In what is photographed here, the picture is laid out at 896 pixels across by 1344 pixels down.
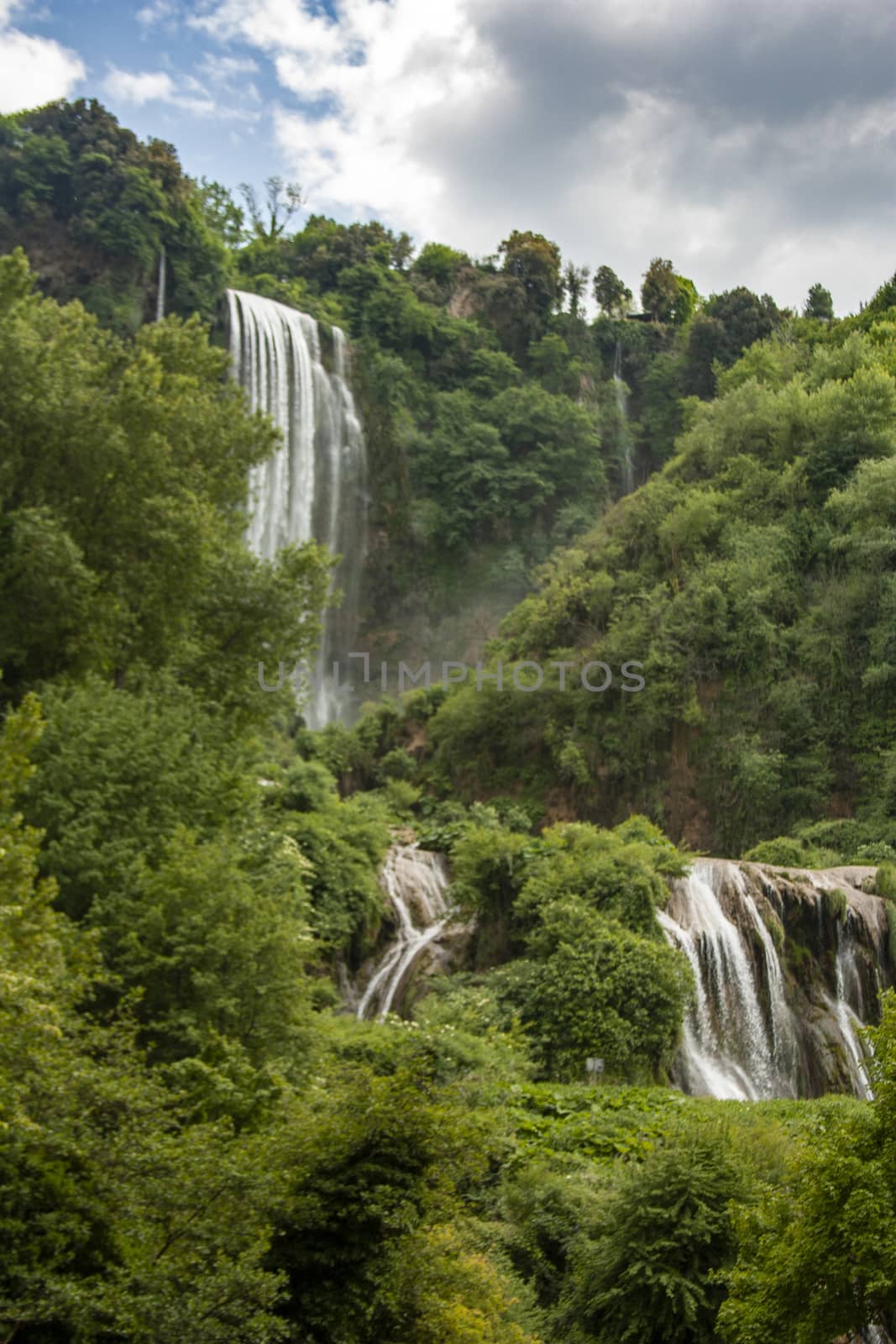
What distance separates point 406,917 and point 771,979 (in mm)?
6212

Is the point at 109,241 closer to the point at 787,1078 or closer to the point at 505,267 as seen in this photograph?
the point at 505,267

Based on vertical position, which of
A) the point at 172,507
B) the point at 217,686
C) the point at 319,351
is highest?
the point at 319,351

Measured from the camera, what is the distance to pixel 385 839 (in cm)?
1936

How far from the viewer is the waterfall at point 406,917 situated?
16922mm

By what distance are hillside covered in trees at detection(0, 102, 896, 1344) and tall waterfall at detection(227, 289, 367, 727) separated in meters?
1.25

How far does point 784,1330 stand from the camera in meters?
5.38

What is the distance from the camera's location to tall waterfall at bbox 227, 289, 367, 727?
37906mm

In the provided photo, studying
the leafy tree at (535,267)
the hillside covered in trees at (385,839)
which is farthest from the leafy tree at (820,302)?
the leafy tree at (535,267)

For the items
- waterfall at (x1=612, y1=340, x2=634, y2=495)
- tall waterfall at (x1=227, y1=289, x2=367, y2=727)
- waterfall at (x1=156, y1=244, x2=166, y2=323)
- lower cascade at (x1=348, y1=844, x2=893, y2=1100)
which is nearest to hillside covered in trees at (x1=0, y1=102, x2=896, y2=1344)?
waterfall at (x1=156, y1=244, x2=166, y2=323)

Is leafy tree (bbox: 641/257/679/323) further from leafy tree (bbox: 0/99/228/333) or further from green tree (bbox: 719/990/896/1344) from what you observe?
green tree (bbox: 719/990/896/1344)

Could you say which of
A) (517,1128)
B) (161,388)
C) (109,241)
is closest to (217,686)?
(161,388)

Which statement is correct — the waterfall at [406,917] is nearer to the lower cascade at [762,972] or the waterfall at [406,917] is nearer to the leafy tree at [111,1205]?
the lower cascade at [762,972]

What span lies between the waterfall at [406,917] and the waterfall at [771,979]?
417cm

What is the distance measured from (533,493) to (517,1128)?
119 ft
